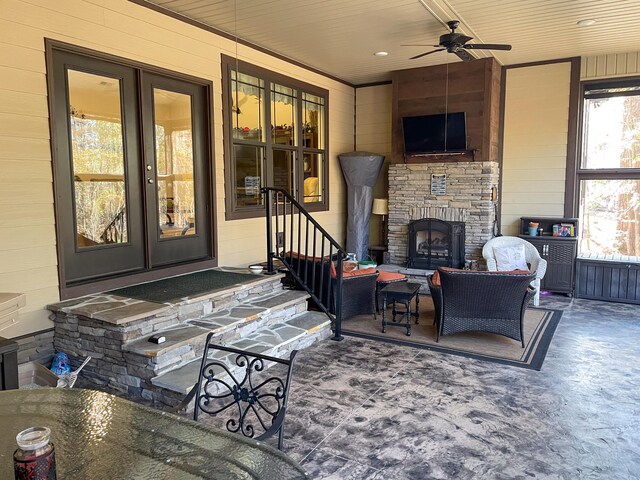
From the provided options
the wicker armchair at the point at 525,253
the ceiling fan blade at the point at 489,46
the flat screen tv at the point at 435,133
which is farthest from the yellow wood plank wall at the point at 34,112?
the wicker armchair at the point at 525,253

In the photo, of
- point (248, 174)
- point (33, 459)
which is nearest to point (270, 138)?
point (248, 174)

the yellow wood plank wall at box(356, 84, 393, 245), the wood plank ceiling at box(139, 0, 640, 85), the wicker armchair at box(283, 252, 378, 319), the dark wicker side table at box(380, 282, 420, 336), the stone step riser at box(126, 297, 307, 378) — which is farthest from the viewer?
the yellow wood plank wall at box(356, 84, 393, 245)

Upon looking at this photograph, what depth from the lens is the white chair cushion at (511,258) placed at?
6484 millimetres

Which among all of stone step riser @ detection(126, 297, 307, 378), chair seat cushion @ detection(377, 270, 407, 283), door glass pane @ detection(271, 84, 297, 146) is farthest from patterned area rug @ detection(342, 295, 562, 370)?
door glass pane @ detection(271, 84, 297, 146)

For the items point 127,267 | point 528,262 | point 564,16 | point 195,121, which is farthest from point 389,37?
point 127,267

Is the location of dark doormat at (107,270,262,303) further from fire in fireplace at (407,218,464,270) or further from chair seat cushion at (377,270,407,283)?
fire in fireplace at (407,218,464,270)

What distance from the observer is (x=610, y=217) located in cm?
685

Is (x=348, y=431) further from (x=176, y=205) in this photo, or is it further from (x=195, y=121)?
(x=195, y=121)

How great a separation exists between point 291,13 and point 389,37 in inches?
55.2

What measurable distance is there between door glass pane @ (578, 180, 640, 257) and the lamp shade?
294 cm

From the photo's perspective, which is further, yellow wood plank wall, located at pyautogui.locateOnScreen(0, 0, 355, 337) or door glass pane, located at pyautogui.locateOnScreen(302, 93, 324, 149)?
door glass pane, located at pyautogui.locateOnScreen(302, 93, 324, 149)

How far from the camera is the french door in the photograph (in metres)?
4.08

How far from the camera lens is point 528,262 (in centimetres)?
645

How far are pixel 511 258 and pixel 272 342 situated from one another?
394 centimetres
